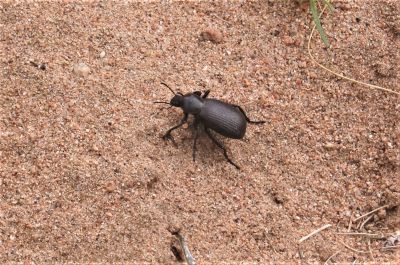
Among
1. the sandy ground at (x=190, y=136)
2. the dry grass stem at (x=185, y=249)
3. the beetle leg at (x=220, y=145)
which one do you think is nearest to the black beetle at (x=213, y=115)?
the beetle leg at (x=220, y=145)

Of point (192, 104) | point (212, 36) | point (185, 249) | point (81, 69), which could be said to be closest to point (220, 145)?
point (192, 104)

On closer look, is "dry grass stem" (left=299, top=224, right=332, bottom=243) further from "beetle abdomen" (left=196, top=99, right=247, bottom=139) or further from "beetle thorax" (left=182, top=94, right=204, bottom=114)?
"beetle thorax" (left=182, top=94, right=204, bottom=114)

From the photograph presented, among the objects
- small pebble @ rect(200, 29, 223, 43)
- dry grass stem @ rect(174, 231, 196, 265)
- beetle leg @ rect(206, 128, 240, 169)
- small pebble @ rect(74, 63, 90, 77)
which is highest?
small pebble @ rect(200, 29, 223, 43)

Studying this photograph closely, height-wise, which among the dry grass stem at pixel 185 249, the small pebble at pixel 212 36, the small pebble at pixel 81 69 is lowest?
the dry grass stem at pixel 185 249

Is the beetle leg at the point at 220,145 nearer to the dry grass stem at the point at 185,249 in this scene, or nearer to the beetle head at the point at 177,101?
the beetle head at the point at 177,101

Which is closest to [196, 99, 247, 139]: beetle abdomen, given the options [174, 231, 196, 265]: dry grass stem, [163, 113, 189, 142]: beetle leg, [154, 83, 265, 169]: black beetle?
[154, 83, 265, 169]: black beetle

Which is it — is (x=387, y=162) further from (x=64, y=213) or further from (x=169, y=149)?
(x=64, y=213)

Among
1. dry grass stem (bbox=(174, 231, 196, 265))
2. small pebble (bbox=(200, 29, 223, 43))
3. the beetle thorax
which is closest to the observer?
dry grass stem (bbox=(174, 231, 196, 265))
